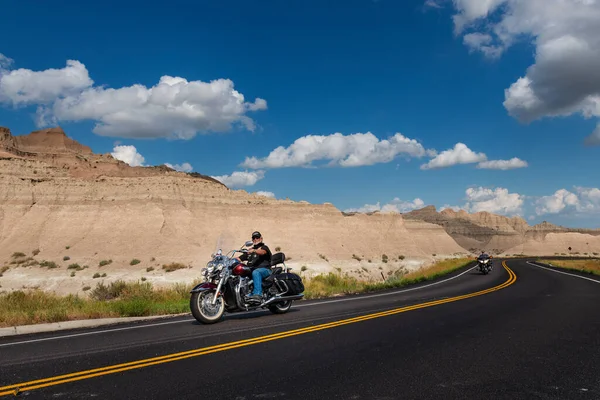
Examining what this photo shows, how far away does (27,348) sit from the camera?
27.1ft

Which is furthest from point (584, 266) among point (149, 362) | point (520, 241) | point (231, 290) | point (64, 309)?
point (520, 241)

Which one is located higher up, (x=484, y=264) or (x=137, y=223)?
(x=137, y=223)

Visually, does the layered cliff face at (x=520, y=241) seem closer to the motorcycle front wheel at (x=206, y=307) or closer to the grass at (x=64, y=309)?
the grass at (x=64, y=309)

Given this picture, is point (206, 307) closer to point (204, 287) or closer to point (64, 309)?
point (204, 287)

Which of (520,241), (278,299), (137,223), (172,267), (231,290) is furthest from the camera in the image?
Answer: (520,241)

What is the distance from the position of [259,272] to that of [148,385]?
5901 millimetres

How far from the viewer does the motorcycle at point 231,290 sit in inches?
420

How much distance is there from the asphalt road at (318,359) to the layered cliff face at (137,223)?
37.5m

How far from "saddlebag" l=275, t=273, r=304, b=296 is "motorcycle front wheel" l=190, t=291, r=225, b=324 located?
6.28 ft

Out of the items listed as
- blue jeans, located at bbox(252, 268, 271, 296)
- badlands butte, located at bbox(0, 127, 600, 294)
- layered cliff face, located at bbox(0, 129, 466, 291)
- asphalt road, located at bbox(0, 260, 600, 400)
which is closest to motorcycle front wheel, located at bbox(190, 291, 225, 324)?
asphalt road, located at bbox(0, 260, 600, 400)

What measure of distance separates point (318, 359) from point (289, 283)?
5.37m

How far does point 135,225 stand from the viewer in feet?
207

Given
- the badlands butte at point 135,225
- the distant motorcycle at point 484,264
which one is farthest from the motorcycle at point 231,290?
the badlands butte at point 135,225

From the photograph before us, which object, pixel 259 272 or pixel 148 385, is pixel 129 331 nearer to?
pixel 259 272
